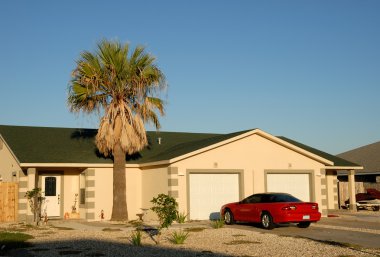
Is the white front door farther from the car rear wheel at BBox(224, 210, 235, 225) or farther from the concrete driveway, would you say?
the concrete driveway

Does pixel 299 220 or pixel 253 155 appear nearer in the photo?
pixel 299 220

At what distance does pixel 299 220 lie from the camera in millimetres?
19234

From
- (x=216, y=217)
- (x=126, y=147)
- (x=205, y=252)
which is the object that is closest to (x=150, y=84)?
(x=126, y=147)

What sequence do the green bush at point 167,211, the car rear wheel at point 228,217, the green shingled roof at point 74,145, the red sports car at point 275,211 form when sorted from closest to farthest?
1. the green bush at point 167,211
2. the red sports car at point 275,211
3. the car rear wheel at point 228,217
4. the green shingled roof at point 74,145

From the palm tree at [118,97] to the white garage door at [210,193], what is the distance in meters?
3.17

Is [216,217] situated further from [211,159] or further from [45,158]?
[45,158]

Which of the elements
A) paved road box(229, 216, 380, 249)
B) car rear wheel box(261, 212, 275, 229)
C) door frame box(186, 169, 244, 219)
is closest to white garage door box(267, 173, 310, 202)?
door frame box(186, 169, 244, 219)

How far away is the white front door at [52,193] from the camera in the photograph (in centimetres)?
2653

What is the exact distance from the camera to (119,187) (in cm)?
2427

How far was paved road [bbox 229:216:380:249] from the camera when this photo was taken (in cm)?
1623

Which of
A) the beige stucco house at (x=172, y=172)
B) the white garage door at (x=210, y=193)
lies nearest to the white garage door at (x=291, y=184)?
the beige stucco house at (x=172, y=172)

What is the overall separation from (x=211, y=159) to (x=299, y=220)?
626cm

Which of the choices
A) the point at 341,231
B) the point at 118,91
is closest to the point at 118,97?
the point at 118,91

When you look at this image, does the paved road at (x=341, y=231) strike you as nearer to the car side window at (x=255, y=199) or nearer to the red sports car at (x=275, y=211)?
the red sports car at (x=275, y=211)
